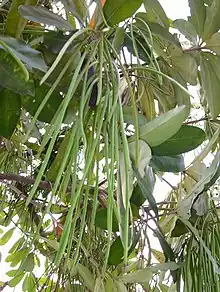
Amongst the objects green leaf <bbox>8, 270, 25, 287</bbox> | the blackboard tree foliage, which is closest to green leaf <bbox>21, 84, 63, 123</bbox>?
the blackboard tree foliage

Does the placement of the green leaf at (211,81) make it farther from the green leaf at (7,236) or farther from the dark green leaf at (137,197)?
the green leaf at (7,236)

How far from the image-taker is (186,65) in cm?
57

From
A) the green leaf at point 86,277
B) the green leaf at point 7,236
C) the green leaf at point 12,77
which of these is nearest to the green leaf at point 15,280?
the green leaf at point 7,236

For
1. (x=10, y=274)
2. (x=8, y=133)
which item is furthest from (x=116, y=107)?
(x=10, y=274)

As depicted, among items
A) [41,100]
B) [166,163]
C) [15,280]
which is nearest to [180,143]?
[166,163]

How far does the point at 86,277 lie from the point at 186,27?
294mm

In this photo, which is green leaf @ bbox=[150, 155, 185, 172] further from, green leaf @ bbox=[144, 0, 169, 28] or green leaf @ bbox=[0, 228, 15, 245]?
green leaf @ bbox=[0, 228, 15, 245]

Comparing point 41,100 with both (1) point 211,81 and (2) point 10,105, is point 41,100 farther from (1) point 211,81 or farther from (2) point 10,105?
(1) point 211,81

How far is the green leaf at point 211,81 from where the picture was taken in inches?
22.3

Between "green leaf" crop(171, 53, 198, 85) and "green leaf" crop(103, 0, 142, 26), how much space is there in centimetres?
16

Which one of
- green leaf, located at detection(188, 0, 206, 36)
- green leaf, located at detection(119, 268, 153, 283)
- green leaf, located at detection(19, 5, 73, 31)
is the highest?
green leaf, located at detection(188, 0, 206, 36)

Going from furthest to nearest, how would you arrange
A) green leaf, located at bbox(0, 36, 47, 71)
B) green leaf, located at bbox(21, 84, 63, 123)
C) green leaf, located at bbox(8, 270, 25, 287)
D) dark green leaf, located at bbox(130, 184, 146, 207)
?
1. green leaf, located at bbox(8, 270, 25, 287)
2. dark green leaf, located at bbox(130, 184, 146, 207)
3. green leaf, located at bbox(21, 84, 63, 123)
4. green leaf, located at bbox(0, 36, 47, 71)

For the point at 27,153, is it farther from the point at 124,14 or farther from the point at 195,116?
the point at 124,14

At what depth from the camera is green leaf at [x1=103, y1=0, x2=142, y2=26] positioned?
1.38 ft
